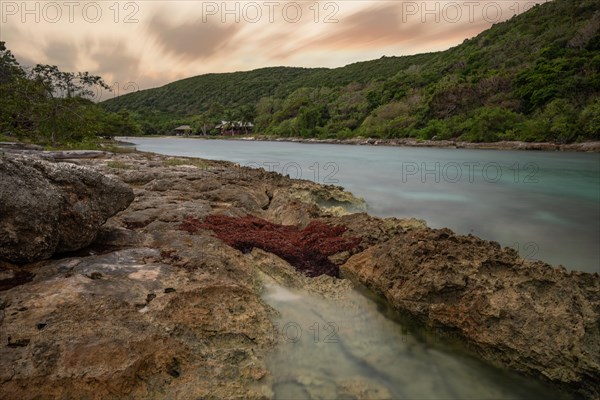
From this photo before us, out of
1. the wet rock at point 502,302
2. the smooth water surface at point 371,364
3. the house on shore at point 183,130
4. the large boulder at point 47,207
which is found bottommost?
the smooth water surface at point 371,364

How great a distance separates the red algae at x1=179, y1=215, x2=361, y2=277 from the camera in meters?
6.31

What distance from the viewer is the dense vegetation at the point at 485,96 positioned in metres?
44.3

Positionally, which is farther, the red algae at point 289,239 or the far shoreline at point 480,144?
the far shoreline at point 480,144

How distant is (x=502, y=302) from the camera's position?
13.7 feet

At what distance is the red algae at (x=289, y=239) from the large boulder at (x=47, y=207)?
A: 181cm

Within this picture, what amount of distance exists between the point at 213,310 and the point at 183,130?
129169 mm

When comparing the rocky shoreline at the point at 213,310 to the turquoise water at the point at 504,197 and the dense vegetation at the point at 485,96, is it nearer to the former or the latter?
the turquoise water at the point at 504,197

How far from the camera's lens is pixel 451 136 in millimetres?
52312

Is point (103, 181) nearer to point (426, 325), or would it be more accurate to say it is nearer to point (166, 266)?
point (166, 266)

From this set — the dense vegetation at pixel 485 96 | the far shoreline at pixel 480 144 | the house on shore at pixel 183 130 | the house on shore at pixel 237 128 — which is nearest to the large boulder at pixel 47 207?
the far shoreline at pixel 480 144

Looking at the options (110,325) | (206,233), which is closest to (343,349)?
(110,325)

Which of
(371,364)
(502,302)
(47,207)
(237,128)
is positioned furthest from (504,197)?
(237,128)

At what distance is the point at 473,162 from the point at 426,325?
94.3ft

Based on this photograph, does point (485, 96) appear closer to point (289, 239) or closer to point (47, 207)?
point (289, 239)
